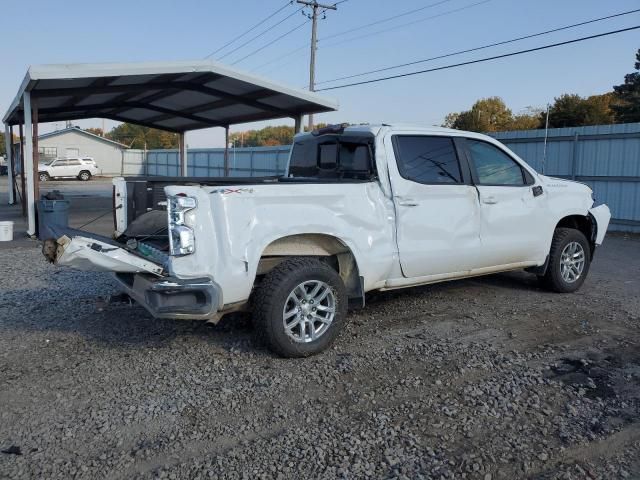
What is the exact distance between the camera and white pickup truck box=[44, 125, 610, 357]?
429 centimetres

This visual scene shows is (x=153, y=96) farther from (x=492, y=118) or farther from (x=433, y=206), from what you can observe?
(x=492, y=118)

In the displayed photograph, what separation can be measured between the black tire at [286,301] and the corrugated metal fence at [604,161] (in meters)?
11.7

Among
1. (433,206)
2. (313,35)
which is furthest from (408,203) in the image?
(313,35)

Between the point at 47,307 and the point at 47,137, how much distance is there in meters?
47.4

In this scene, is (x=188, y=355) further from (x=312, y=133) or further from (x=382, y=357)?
(x=312, y=133)

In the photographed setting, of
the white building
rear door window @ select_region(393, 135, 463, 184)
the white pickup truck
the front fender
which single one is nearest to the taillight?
the white pickup truck

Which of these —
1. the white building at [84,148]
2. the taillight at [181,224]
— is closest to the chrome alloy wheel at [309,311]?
the taillight at [181,224]

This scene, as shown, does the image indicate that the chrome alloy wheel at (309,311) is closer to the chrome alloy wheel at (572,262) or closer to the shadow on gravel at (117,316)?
the shadow on gravel at (117,316)

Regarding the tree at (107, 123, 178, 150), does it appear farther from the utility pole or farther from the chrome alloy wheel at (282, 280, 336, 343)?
the chrome alloy wheel at (282, 280, 336, 343)

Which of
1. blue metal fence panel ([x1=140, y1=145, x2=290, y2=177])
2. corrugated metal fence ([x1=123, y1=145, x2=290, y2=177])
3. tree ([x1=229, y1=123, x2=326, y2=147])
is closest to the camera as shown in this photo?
blue metal fence panel ([x1=140, y1=145, x2=290, y2=177])

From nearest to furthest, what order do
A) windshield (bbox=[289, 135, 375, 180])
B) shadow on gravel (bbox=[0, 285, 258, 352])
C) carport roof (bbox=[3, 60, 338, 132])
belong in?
shadow on gravel (bbox=[0, 285, 258, 352]) → windshield (bbox=[289, 135, 375, 180]) → carport roof (bbox=[3, 60, 338, 132])

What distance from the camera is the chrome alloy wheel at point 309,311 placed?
476cm

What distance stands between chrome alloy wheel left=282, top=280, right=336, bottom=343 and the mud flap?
1079 mm

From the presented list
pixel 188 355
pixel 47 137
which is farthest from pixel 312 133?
pixel 47 137
